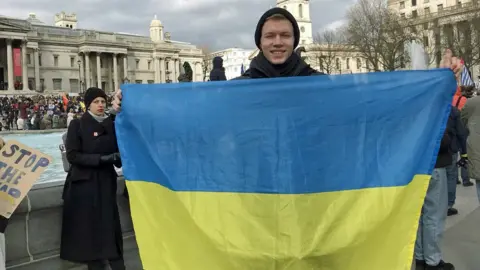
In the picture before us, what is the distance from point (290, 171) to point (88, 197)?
225cm

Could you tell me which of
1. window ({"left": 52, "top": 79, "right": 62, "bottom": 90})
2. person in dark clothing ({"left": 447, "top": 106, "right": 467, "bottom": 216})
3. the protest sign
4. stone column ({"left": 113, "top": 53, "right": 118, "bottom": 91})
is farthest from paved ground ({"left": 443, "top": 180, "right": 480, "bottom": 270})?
stone column ({"left": 113, "top": 53, "right": 118, "bottom": 91})

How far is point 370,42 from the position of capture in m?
48.1

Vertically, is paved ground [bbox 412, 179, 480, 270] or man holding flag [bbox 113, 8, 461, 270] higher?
man holding flag [bbox 113, 8, 461, 270]

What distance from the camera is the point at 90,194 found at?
397cm

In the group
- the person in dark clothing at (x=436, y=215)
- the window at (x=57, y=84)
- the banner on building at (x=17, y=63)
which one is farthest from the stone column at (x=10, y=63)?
the person in dark clothing at (x=436, y=215)

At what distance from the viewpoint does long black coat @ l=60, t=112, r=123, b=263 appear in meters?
3.97

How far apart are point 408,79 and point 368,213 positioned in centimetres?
82

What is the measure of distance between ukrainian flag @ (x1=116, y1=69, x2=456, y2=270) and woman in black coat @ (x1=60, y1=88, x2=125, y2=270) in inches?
54.9

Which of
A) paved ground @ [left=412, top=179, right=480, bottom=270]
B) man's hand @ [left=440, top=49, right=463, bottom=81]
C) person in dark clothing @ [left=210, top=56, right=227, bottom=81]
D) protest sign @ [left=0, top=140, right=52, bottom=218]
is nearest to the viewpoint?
man's hand @ [left=440, top=49, right=463, bottom=81]

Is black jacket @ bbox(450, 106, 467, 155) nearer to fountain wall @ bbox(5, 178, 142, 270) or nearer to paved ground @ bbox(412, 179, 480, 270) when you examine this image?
paved ground @ bbox(412, 179, 480, 270)

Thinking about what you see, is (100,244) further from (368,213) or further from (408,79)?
(408,79)

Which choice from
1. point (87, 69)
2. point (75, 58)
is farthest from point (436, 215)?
point (75, 58)

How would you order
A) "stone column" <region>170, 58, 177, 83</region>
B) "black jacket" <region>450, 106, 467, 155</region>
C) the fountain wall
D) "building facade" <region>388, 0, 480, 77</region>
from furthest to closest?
"stone column" <region>170, 58, 177, 83</region>, "building facade" <region>388, 0, 480, 77</region>, "black jacket" <region>450, 106, 467, 155</region>, the fountain wall

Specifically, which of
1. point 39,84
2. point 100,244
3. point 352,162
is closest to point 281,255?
point 352,162
